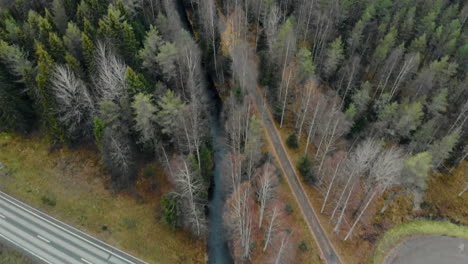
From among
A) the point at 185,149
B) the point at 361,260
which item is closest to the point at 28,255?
the point at 185,149

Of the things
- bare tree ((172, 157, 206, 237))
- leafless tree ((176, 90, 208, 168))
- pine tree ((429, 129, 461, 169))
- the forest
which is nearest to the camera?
bare tree ((172, 157, 206, 237))

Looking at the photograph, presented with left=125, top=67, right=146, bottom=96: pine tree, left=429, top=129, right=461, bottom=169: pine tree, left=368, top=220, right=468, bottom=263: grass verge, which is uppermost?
→ left=125, top=67, right=146, bottom=96: pine tree

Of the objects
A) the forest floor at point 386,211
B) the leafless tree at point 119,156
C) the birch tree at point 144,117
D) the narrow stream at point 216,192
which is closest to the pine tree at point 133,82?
the birch tree at point 144,117

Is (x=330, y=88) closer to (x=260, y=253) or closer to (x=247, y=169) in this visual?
(x=247, y=169)

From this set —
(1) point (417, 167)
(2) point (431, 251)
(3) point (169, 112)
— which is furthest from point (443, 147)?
(3) point (169, 112)

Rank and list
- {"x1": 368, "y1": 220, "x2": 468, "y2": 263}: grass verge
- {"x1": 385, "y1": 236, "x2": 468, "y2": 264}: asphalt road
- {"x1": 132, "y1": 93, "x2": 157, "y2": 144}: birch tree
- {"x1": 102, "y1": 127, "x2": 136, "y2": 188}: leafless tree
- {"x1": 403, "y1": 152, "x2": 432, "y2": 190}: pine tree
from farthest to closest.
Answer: {"x1": 368, "y1": 220, "x2": 468, "y2": 263}: grass verge < {"x1": 385, "y1": 236, "x2": 468, "y2": 264}: asphalt road < {"x1": 132, "y1": 93, "x2": 157, "y2": 144}: birch tree < {"x1": 102, "y1": 127, "x2": 136, "y2": 188}: leafless tree < {"x1": 403, "y1": 152, "x2": 432, "y2": 190}: pine tree

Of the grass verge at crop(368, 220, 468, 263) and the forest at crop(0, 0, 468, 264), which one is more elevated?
the forest at crop(0, 0, 468, 264)

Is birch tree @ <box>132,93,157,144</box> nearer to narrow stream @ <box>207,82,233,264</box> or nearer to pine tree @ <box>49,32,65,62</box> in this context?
narrow stream @ <box>207,82,233,264</box>

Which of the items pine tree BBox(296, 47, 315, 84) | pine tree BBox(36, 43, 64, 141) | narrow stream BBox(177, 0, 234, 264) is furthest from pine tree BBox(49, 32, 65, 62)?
pine tree BBox(296, 47, 315, 84)
